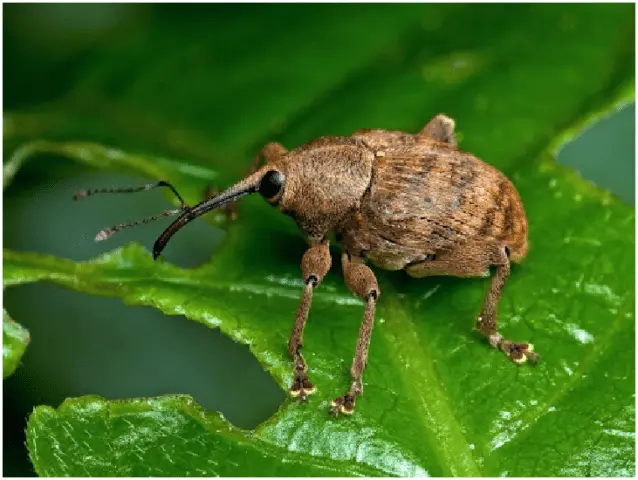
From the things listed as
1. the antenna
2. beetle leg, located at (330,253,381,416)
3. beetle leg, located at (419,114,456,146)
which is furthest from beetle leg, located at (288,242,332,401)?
beetle leg, located at (419,114,456,146)

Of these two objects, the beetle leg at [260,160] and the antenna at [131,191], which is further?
the beetle leg at [260,160]

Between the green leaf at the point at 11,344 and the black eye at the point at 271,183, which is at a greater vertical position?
the black eye at the point at 271,183

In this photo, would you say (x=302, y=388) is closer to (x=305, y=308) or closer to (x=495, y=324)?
(x=305, y=308)

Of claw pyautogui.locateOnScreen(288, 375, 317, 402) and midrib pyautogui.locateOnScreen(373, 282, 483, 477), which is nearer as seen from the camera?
midrib pyautogui.locateOnScreen(373, 282, 483, 477)

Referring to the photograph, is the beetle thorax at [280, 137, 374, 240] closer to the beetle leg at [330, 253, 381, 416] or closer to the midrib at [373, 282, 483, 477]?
the beetle leg at [330, 253, 381, 416]

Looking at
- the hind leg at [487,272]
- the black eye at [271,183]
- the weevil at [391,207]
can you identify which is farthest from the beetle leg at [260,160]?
the hind leg at [487,272]

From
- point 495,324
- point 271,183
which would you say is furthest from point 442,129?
point 495,324

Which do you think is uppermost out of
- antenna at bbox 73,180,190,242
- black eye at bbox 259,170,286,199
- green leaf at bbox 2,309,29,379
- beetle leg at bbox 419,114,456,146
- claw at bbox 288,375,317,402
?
beetle leg at bbox 419,114,456,146

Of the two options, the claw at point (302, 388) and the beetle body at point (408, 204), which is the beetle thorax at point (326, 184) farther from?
the claw at point (302, 388)

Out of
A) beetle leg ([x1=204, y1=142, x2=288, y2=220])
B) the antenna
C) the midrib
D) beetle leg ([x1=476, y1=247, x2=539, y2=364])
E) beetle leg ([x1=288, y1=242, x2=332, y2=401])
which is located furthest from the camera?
beetle leg ([x1=204, y1=142, x2=288, y2=220])
